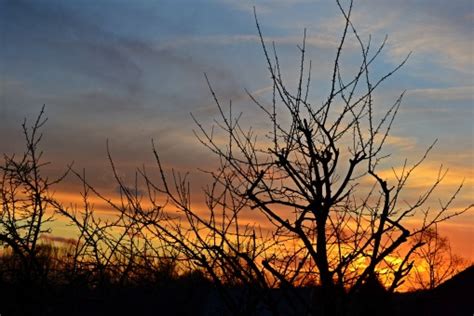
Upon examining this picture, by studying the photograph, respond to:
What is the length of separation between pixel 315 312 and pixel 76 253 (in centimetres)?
372

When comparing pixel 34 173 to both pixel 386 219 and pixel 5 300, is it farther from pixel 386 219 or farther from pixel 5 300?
pixel 386 219

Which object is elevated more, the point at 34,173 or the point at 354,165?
the point at 34,173

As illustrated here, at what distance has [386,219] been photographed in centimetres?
535

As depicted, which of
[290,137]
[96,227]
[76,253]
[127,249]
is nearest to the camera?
[290,137]

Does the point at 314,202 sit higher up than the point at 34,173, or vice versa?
the point at 34,173

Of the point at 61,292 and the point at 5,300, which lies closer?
the point at 61,292

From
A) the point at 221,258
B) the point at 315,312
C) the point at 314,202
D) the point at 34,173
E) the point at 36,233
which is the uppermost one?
the point at 34,173

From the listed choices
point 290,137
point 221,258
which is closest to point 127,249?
point 221,258

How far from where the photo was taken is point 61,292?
8492 mm

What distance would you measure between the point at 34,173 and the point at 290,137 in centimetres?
449

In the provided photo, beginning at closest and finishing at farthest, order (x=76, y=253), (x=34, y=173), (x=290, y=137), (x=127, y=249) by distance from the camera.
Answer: (x=290, y=137) < (x=127, y=249) < (x=76, y=253) < (x=34, y=173)

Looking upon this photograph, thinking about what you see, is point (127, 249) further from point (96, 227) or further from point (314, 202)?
point (314, 202)

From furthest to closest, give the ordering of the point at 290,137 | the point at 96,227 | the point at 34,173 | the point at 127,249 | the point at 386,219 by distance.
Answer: the point at 34,173
the point at 96,227
the point at 127,249
the point at 290,137
the point at 386,219

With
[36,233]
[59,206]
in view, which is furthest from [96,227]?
[36,233]
